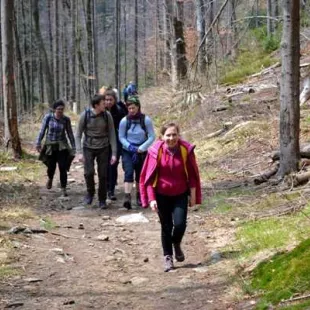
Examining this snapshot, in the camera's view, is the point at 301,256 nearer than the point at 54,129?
Yes

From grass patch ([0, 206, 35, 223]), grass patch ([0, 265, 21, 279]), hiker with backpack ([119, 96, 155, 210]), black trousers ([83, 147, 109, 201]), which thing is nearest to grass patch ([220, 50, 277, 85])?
black trousers ([83, 147, 109, 201])

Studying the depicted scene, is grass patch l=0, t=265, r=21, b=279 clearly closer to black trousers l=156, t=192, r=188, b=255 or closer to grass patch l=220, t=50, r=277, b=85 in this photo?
black trousers l=156, t=192, r=188, b=255

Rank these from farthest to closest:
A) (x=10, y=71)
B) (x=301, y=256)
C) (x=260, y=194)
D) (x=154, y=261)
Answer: (x=10, y=71)
(x=260, y=194)
(x=154, y=261)
(x=301, y=256)

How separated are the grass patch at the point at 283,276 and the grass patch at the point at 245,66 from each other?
54.0ft

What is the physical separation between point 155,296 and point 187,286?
15.3 inches

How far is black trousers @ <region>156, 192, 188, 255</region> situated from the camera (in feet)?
21.6

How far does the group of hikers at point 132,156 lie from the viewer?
6.44 m

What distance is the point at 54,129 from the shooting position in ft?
36.4

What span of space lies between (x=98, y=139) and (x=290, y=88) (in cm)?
311

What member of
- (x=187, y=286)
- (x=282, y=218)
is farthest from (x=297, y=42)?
(x=187, y=286)

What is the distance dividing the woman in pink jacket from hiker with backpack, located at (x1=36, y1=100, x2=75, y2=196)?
4.75m

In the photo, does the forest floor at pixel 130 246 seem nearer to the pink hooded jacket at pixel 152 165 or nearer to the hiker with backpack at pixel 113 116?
the hiker with backpack at pixel 113 116

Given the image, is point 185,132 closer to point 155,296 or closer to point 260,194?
point 260,194

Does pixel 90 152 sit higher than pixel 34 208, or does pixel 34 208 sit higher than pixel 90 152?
pixel 90 152
